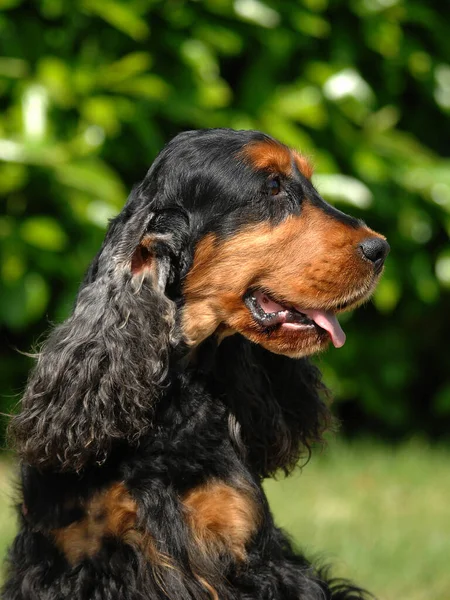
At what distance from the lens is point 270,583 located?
11.2 feet

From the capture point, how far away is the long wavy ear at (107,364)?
10.6 feet

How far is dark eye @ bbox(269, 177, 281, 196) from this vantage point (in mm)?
3379

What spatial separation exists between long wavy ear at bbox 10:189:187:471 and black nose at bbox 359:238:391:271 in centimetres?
58

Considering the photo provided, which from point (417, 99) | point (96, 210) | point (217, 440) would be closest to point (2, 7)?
point (96, 210)

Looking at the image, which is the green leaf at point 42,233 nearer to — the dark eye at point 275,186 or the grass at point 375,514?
the grass at point 375,514

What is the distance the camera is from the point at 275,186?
11.1 ft

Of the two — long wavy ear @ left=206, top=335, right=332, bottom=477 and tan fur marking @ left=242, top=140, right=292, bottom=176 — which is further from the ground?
tan fur marking @ left=242, top=140, right=292, bottom=176

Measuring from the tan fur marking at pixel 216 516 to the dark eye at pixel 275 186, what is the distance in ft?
2.99

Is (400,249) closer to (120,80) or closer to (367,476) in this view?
(367,476)

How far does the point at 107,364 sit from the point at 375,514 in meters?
3.29

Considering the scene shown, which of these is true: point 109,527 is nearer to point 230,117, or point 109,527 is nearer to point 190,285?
point 190,285

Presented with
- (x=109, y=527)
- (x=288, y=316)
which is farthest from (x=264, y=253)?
(x=109, y=527)

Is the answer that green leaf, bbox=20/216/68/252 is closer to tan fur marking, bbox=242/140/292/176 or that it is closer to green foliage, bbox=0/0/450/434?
green foliage, bbox=0/0/450/434

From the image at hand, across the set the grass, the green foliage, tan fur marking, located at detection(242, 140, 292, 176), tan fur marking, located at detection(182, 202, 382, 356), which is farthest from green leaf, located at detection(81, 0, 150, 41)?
tan fur marking, located at detection(182, 202, 382, 356)
